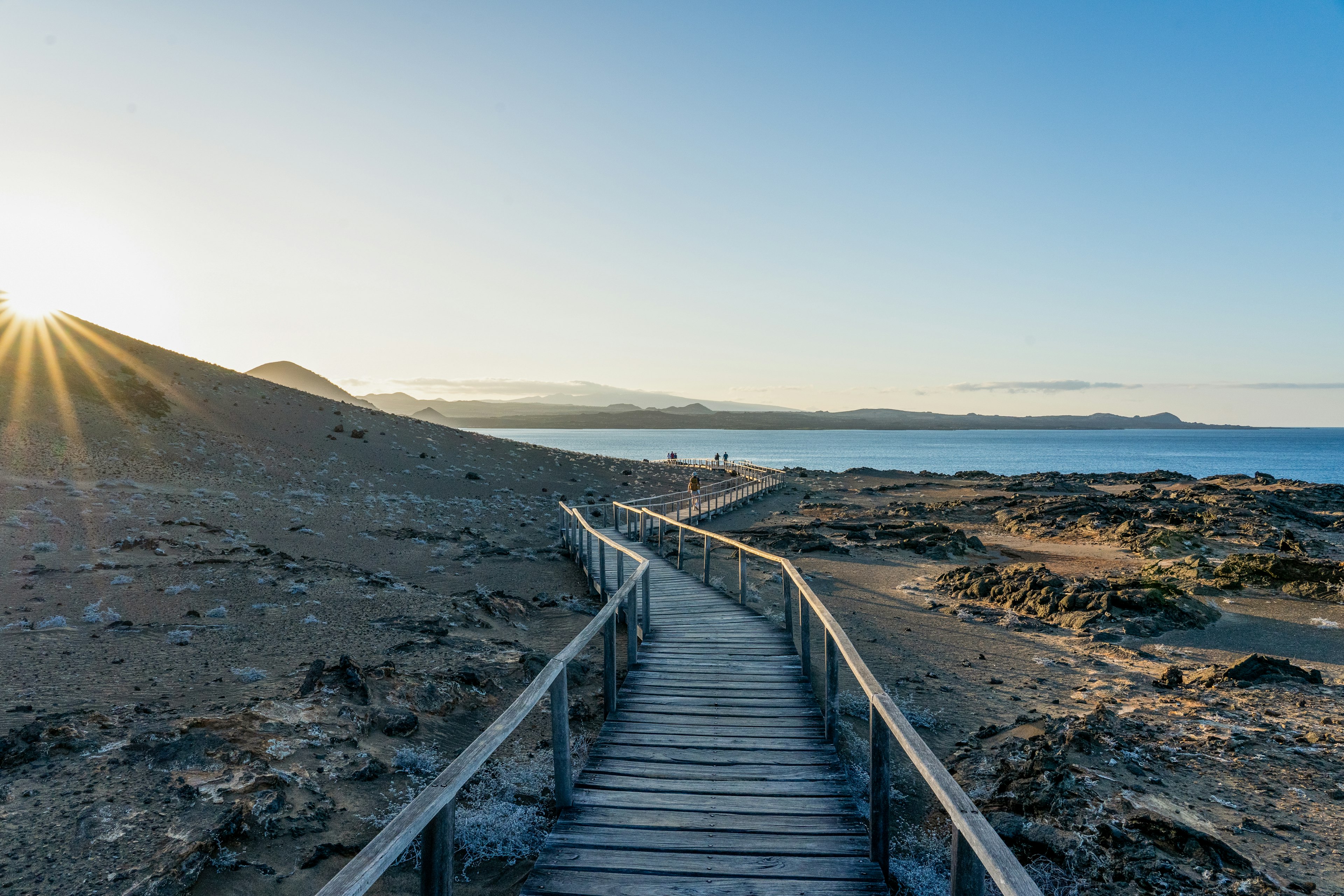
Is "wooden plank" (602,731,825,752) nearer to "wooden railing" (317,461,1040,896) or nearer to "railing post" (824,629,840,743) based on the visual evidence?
"railing post" (824,629,840,743)

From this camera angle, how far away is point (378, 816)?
4.79 meters

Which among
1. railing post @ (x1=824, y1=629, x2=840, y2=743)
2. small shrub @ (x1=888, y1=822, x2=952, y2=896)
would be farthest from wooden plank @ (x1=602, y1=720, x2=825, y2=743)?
small shrub @ (x1=888, y1=822, x2=952, y2=896)

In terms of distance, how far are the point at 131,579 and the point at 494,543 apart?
9.29m

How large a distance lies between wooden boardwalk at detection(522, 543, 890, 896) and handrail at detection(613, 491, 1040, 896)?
0.86 ft

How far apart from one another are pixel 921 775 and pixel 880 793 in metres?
0.77

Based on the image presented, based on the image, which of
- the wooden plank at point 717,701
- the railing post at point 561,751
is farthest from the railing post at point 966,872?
the wooden plank at point 717,701

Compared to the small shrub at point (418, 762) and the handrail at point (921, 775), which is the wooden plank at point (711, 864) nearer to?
the handrail at point (921, 775)

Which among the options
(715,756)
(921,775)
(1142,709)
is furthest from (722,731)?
(1142,709)

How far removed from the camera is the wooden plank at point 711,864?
3533mm

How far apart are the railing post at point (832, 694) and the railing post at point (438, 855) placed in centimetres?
309

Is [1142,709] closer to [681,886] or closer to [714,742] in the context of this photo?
[714,742]

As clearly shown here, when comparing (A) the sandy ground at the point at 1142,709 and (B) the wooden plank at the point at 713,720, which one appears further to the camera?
(B) the wooden plank at the point at 713,720

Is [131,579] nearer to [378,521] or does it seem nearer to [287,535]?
[287,535]

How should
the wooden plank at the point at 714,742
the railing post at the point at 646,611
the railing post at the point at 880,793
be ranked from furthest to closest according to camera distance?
the railing post at the point at 646,611 → the wooden plank at the point at 714,742 → the railing post at the point at 880,793
